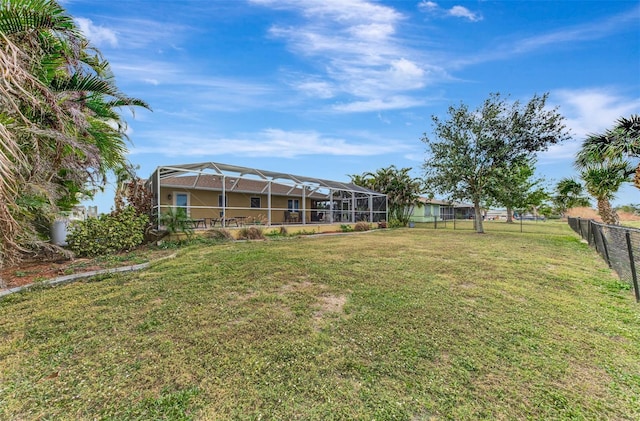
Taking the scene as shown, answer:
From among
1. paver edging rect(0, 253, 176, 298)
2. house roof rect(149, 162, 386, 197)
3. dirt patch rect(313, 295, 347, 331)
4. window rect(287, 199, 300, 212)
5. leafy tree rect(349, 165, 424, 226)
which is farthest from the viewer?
leafy tree rect(349, 165, 424, 226)

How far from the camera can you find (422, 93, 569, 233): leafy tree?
1583 centimetres

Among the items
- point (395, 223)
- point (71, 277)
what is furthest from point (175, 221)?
point (395, 223)

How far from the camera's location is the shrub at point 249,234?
1230 centimetres

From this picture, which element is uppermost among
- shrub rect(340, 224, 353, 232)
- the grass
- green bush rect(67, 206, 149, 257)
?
green bush rect(67, 206, 149, 257)

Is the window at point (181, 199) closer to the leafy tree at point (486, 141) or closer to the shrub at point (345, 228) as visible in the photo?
the shrub at point (345, 228)

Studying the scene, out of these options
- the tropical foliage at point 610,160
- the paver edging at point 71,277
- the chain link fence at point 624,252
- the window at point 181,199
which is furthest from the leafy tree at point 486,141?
the paver edging at point 71,277

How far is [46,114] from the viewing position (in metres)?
4.91

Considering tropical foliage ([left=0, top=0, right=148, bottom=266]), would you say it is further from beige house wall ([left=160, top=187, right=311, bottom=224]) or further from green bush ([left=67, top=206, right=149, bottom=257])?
beige house wall ([left=160, top=187, right=311, bottom=224])

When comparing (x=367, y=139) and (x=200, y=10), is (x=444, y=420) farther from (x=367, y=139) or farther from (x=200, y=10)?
(x=367, y=139)

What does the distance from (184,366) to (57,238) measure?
9.69 m

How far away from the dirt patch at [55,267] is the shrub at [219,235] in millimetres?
3134

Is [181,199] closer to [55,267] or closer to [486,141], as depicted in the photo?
[55,267]

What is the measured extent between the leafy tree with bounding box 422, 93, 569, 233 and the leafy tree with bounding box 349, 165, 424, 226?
6.01 m

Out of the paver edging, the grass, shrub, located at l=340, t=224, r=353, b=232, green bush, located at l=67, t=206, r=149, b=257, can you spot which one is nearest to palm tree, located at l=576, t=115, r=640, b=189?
the grass
